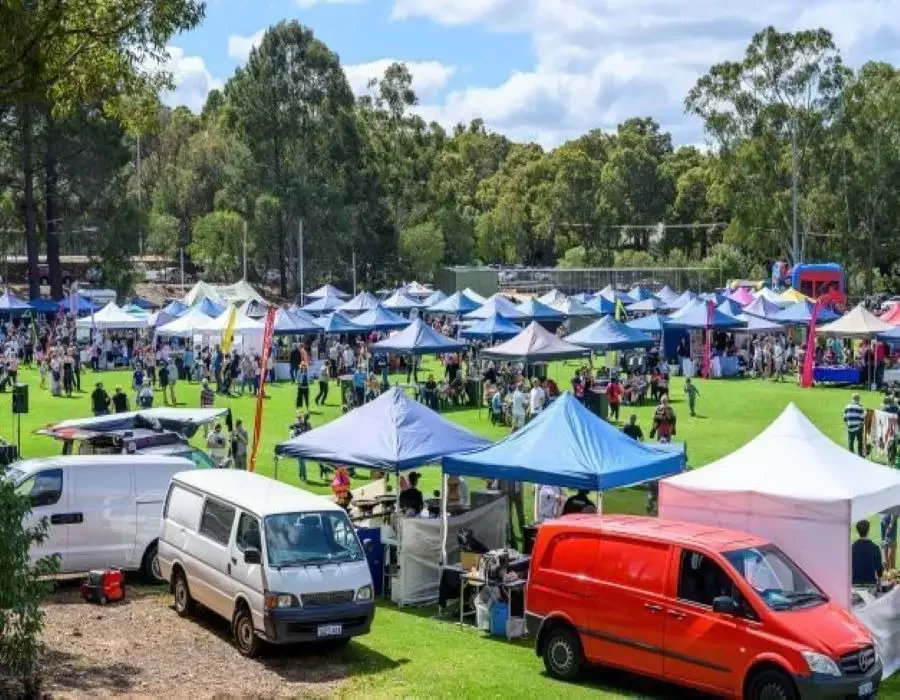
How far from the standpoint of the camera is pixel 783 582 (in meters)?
10.4

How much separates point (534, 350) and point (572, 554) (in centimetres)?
2033

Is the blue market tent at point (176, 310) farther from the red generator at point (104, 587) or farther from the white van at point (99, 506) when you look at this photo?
the red generator at point (104, 587)

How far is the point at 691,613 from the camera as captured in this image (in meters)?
10.2

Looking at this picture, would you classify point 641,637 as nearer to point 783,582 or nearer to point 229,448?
point 783,582

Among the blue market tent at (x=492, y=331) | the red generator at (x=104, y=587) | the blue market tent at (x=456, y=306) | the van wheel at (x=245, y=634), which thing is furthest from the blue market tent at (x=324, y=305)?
the van wheel at (x=245, y=634)

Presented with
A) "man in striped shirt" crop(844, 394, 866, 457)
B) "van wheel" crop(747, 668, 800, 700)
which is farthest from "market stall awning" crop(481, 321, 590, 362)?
"van wheel" crop(747, 668, 800, 700)

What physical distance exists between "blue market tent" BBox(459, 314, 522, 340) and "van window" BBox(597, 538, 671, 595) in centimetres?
2752

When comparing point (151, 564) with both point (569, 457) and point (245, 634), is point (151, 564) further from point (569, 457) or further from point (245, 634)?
point (569, 457)

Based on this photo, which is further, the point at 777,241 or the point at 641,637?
the point at 777,241

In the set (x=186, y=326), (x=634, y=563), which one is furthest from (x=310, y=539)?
(x=186, y=326)

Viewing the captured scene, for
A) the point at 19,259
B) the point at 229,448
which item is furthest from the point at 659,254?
the point at 229,448

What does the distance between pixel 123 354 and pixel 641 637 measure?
37047 mm

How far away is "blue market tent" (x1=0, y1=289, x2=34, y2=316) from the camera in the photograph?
49250mm

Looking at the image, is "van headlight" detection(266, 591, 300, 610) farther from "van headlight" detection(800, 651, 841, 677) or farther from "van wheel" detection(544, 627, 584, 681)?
"van headlight" detection(800, 651, 841, 677)
